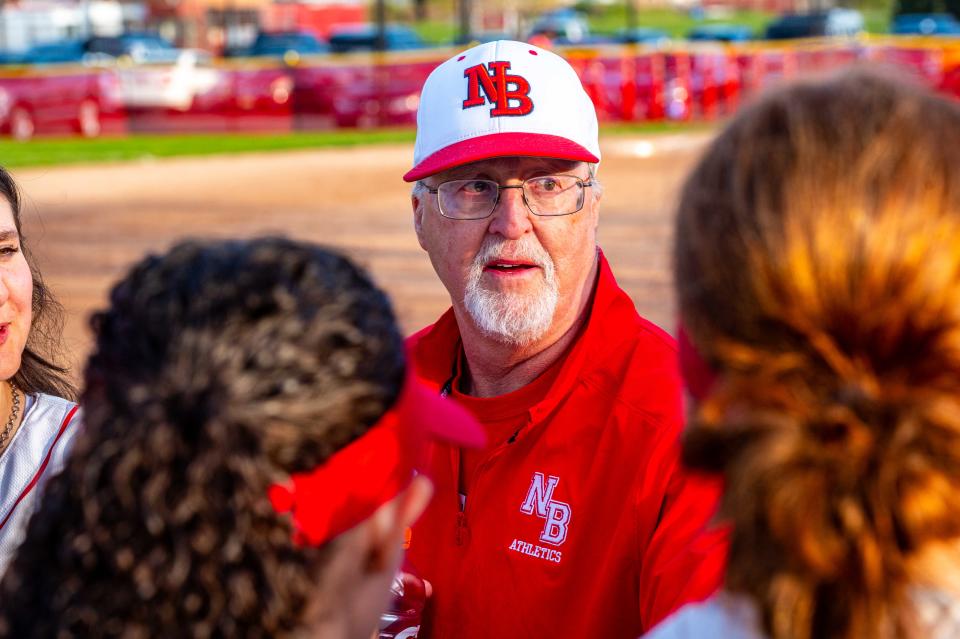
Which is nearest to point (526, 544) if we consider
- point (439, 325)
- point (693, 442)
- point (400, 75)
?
point (439, 325)

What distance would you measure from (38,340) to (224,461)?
2019 millimetres

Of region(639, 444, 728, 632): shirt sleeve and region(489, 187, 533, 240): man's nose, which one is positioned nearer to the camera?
region(639, 444, 728, 632): shirt sleeve

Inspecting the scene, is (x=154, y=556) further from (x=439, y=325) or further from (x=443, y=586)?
(x=439, y=325)

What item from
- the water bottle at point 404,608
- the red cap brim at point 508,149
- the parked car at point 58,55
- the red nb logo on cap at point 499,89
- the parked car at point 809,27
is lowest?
the parked car at point 58,55

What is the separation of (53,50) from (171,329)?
121 feet

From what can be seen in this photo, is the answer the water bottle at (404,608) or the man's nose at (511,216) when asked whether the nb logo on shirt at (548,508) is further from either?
the man's nose at (511,216)

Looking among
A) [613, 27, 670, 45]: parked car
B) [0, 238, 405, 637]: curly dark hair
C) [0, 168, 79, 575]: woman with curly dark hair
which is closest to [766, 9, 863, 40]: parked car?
[613, 27, 670, 45]: parked car

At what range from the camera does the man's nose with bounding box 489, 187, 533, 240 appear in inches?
108

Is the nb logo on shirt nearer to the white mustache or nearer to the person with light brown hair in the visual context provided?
the white mustache

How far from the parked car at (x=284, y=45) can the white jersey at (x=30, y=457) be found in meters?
30.6

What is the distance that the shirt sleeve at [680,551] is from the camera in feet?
6.26

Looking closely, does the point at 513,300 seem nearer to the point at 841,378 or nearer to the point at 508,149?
the point at 508,149

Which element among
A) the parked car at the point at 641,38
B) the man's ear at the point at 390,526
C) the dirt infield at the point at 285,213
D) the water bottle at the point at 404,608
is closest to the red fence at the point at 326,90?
the dirt infield at the point at 285,213

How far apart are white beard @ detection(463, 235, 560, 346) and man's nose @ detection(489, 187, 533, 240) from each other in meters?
0.02
